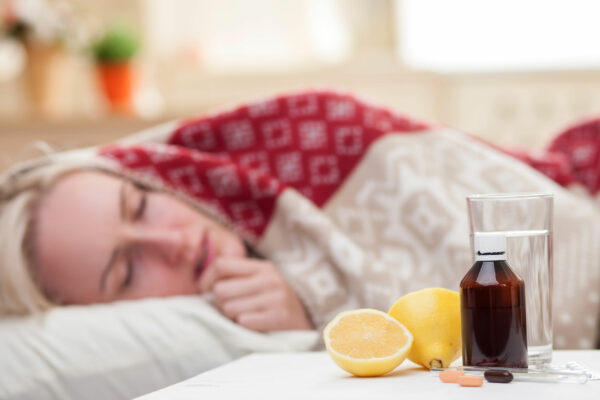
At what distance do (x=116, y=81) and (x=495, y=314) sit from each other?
2.47 meters

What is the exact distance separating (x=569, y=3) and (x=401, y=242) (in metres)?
1.96

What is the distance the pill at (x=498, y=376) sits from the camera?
2.43 feet

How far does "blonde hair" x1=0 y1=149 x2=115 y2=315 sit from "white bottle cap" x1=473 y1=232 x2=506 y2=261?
32.6 inches

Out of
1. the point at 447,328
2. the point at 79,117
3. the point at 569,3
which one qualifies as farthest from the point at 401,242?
the point at 569,3

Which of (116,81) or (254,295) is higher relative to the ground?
(116,81)

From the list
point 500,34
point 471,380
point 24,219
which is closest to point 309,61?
point 500,34

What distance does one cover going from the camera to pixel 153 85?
3.34m

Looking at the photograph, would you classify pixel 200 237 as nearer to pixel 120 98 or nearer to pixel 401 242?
pixel 401 242

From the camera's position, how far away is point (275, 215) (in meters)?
1.52

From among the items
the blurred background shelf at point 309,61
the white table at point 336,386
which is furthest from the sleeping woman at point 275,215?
the blurred background shelf at point 309,61

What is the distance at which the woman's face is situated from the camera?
54.8 inches

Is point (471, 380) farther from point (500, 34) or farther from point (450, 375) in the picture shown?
point (500, 34)

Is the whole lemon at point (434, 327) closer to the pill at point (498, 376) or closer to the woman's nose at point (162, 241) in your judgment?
the pill at point (498, 376)

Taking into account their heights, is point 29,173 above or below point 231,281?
above
